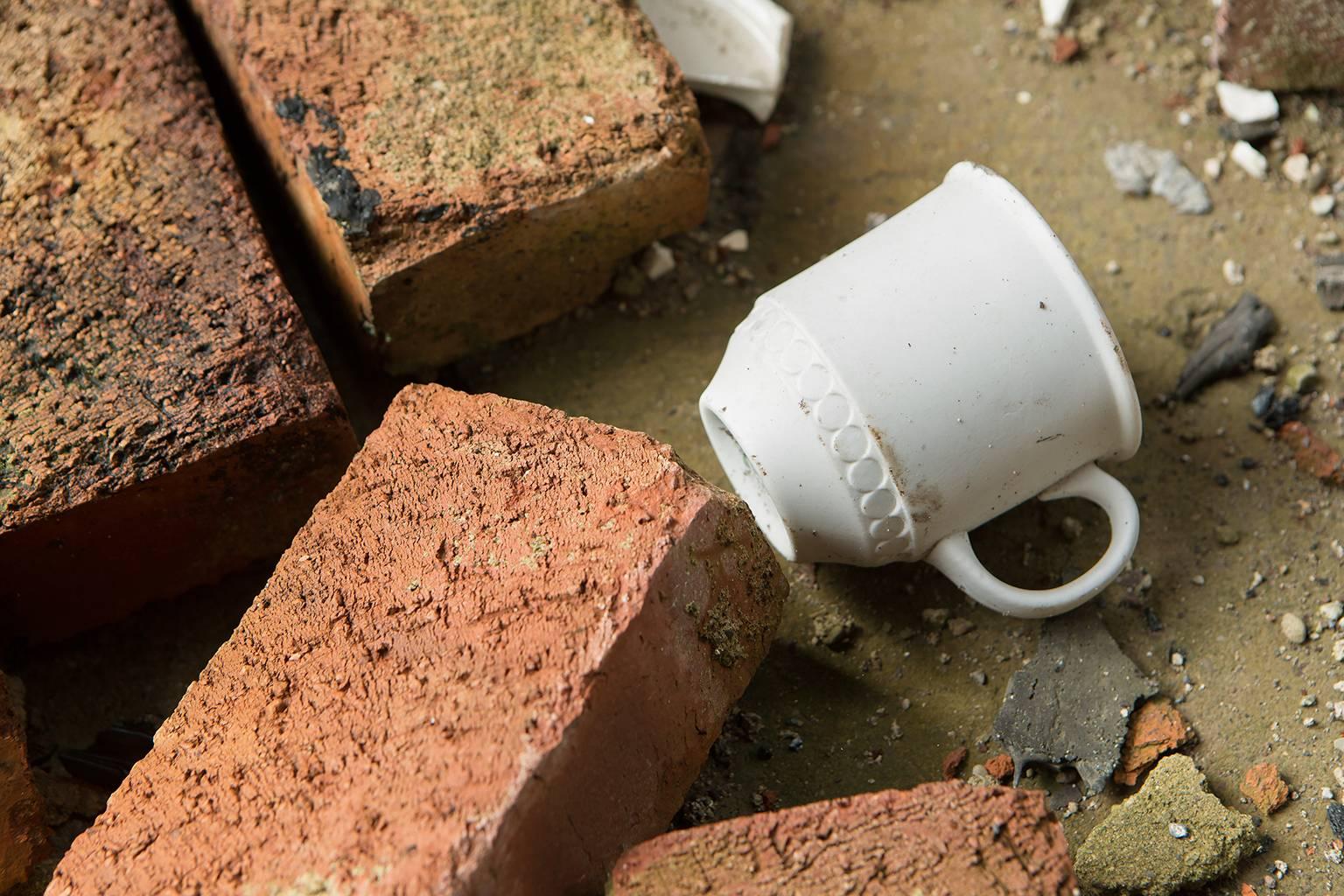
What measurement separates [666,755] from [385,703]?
0.30 metres

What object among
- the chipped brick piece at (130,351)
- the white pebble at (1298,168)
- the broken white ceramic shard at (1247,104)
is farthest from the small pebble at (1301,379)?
the chipped brick piece at (130,351)

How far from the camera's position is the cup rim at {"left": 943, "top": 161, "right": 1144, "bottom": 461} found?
1.40 metres

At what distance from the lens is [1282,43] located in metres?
1.93

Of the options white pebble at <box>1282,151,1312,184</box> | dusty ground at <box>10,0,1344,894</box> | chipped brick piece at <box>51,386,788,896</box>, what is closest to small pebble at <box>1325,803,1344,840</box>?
dusty ground at <box>10,0,1344,894</box>

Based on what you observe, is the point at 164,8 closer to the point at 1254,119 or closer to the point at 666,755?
the point at 666,755

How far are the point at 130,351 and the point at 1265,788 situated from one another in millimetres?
1513

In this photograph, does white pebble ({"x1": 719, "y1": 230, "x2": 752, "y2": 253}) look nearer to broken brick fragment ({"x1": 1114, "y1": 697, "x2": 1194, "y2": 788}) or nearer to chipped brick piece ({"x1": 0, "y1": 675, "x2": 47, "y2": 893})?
broken brick fragment ({"x1": 1114, "y1": 697, "x2": 1194, "y2": 788})

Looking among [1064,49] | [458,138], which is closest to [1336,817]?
[1064,49]

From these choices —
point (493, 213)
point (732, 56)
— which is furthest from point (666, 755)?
point (732, 56)

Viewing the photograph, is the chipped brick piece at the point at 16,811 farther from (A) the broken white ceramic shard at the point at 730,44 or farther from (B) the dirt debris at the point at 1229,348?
(B) the dirt debris at the point at 1229,348

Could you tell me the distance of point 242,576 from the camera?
180 centimetres

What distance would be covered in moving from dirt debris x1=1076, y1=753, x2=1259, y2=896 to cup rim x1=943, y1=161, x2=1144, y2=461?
442 mm

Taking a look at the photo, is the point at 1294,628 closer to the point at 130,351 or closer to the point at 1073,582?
the point at 1073,582

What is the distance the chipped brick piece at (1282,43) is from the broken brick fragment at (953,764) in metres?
1.21
